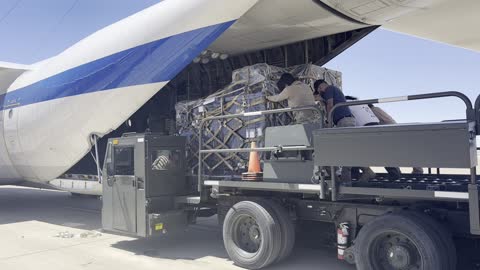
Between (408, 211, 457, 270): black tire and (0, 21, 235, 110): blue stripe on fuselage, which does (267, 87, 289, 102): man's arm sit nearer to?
(0, 21, 235, 110): blue stripe on fuselage

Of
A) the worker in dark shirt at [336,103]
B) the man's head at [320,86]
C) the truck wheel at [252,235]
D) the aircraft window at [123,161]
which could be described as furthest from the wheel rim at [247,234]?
the aircraft window at [123,161]

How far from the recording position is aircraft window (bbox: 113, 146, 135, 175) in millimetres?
7910

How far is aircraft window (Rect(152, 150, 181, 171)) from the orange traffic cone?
1609mm

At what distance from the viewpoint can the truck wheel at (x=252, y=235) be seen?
6.06 metres

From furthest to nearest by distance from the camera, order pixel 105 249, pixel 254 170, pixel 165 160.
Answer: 1. pixel 105 249
2. pixel 165 160
3. pixel 254 170

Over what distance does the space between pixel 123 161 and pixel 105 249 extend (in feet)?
5.13

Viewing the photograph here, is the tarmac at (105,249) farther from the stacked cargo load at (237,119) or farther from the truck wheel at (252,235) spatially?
the stacked cargo load at (237,119)

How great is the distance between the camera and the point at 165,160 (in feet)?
24.7

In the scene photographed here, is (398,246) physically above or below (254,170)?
below

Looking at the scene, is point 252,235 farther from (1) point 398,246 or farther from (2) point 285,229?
(1) point 398,246

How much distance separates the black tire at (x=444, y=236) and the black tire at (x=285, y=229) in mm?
1811

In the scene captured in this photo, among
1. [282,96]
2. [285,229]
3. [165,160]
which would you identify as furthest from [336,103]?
[165,160]

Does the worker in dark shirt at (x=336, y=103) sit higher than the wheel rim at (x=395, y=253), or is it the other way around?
the worker in dark shirt at (x=336, y=103)

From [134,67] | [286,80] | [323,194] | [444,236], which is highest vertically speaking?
[134,67]
